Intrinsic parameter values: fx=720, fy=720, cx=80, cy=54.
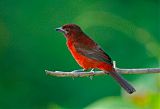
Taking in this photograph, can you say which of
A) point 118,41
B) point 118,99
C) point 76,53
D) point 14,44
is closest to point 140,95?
point 118,99

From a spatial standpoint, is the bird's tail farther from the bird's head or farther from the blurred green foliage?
Answer: the blurred green foliage

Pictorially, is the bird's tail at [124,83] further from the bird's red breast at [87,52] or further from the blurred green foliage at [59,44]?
the blurred green foliage at [59,44]

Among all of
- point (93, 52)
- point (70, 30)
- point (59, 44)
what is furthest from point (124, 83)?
point (59, 44)

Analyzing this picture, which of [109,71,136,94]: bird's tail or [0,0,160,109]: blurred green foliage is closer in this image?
[109,71,136,94]: bird's tail

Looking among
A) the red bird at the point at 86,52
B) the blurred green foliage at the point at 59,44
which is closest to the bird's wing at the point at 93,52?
the red bird at the point at 86,52

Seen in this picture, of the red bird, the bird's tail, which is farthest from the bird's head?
the bird's tail

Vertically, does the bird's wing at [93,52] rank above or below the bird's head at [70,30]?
below

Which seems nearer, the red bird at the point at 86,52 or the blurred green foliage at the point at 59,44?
the red bird at the point at 86,52

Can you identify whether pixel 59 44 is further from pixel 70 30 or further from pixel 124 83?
pixel 124 83

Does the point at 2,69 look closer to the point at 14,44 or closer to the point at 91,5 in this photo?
the point at 14,44
